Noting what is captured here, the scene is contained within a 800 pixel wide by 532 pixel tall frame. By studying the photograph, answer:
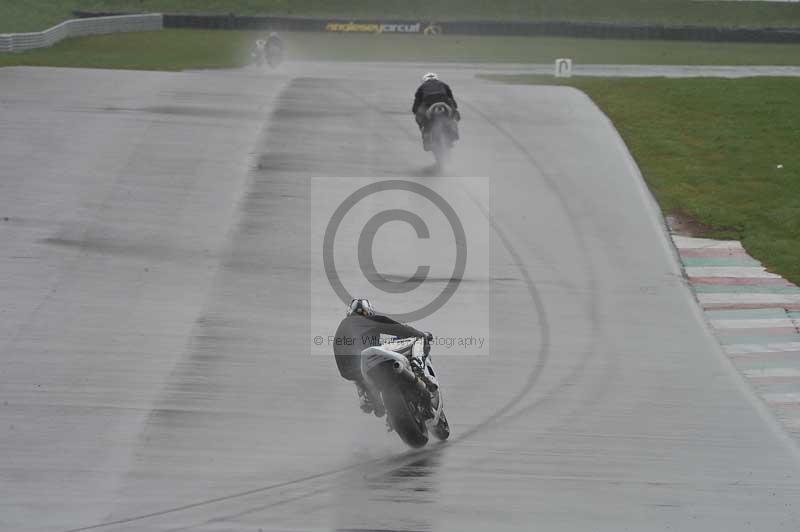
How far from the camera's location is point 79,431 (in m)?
11.0

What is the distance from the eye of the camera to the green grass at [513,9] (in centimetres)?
6091

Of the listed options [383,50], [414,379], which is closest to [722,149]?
[414,379]

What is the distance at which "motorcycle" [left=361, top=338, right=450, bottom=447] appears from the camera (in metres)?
10.2

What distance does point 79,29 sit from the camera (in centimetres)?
5012

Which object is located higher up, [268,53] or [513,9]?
[513,9]

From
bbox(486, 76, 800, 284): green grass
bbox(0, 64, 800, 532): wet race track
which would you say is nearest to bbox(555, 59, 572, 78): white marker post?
bbox(486, 76, 800, 284): green grass

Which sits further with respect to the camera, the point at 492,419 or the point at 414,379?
the point at 492,419

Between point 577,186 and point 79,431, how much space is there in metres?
13.2

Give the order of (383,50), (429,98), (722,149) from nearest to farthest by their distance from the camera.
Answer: (429,98)
(722,149)
(383,50)

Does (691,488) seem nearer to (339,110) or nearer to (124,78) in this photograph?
(339,110)

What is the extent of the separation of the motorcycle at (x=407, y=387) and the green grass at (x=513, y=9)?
2024 inches

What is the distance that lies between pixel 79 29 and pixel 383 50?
1482 centimetres

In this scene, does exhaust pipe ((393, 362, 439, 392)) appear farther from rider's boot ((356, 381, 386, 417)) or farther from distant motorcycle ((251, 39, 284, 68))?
distant motorcycle ((251, 39, 284, 68))

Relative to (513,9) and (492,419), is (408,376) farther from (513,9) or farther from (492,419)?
(513,9)
